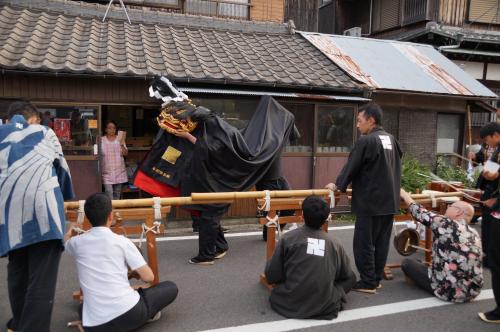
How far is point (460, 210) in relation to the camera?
4.47 metres

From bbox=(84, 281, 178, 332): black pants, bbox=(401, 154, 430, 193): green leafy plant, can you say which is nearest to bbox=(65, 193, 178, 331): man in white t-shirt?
bbox=(84, 281, 178, 332): black pants

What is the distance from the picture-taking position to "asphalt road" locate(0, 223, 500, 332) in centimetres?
Result: 396

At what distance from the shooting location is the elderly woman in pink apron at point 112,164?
7.77m

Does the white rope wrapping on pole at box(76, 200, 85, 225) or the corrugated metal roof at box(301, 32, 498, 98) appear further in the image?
the corrugated metal roof at box(301, 32, 498, 98)

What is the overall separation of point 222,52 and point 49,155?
6181 mm

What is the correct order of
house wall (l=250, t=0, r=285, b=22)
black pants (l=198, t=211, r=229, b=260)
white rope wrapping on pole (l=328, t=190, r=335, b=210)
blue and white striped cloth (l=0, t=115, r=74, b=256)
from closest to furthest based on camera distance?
blue and white striped cloth (l=0, t=115, r=74, b=256) → white rope wrapping on pole (l=328, t=190, r=335, b=210) → black pants (l=198, t=211, r=229, b=260) → house wall (l=250, t=0, r=285, b=22)

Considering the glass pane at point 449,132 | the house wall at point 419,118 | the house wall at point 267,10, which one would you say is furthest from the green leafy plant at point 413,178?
the house wall at point 267,10

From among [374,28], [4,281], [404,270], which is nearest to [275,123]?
[404,270]

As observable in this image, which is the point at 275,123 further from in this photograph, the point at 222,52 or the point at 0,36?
the point at 0,36

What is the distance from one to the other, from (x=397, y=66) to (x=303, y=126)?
3.95 m

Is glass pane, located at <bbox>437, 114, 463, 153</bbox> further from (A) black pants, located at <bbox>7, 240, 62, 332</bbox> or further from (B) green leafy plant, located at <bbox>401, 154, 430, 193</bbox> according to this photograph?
(A) black pants, located at <bbox>7, 240, 62, 332</bbox>

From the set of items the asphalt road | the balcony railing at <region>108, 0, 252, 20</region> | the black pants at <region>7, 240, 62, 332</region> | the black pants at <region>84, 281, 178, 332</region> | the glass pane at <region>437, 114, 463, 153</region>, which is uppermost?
the balcony railing at <region>108, 0, 252, 20</region>

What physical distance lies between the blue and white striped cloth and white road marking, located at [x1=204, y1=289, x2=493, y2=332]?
1.79 meters

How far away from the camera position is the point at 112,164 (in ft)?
25.6
